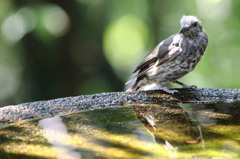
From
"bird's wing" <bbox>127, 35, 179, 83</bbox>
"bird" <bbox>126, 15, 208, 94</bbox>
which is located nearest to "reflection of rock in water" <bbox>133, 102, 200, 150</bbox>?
"bird" <bbox>126, 15, 208, 94</bbox>

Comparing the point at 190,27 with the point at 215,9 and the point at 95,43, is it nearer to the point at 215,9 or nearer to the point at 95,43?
the point at 215,9

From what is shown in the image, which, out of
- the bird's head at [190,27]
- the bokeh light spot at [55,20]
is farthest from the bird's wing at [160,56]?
the bokeh light spot at [55,20]

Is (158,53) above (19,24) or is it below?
below

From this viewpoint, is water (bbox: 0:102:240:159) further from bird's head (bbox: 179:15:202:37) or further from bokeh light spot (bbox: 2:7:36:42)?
bokeh light spot (bbox: 2:7:36:42)

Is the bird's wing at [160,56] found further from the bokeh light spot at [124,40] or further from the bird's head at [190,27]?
the bokeh light spot at [124,40]

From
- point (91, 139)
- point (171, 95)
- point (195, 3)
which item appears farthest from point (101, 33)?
point (91, 139)

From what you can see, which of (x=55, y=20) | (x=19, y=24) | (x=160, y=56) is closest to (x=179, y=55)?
(x=160, y=56)
